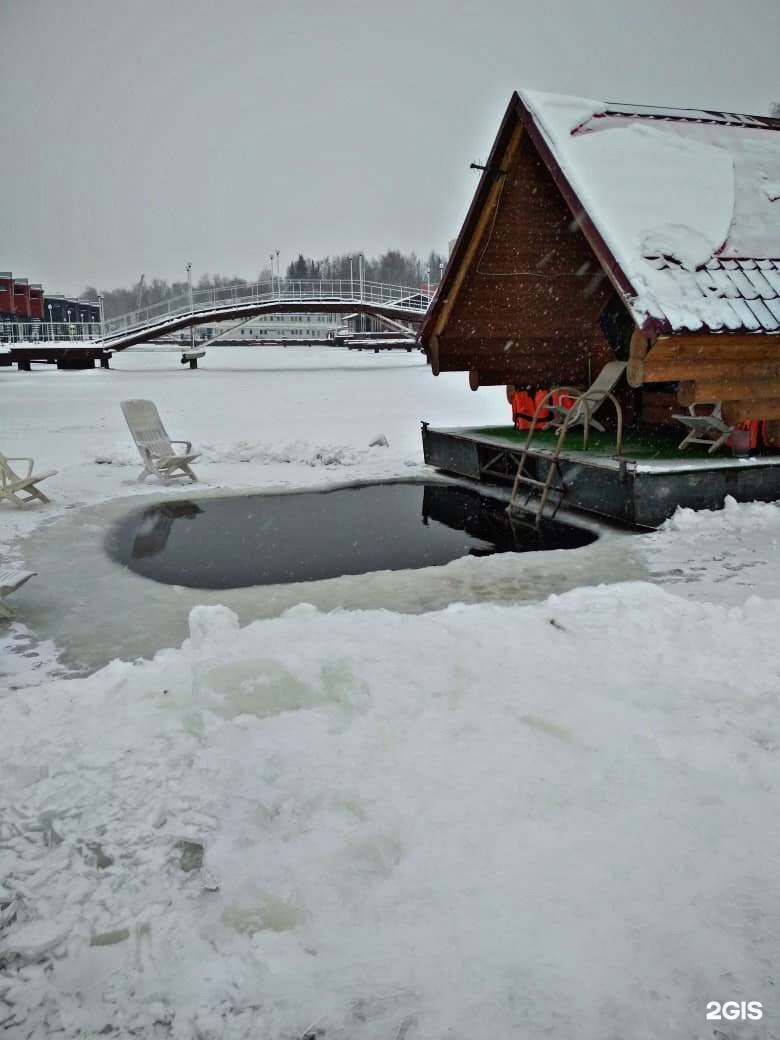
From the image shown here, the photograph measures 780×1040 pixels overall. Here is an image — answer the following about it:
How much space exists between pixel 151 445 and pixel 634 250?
20.5ft

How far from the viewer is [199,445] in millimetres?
12234

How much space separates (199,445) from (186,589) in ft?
22.7

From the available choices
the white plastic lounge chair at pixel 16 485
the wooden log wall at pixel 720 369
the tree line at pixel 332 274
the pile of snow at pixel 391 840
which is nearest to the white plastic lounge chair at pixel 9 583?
the pile of snow at pixel 391 840

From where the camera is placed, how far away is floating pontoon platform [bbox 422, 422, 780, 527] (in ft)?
24.2

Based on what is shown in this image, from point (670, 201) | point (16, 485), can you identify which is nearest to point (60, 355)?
point (16, 485)

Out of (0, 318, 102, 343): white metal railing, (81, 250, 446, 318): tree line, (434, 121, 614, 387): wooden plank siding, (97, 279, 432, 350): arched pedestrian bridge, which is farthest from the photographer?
(81, 250, 446, 318): tree line

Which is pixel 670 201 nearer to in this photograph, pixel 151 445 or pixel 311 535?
pixel 311 535

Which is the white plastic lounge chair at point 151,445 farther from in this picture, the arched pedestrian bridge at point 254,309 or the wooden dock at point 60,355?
the arched pedestrian bridge at point 254,309

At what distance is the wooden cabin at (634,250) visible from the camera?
7.48 meters

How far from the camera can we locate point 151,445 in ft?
33.0

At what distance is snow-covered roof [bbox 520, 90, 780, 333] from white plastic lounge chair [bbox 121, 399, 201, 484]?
213 inches

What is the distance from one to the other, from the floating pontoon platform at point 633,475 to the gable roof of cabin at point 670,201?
1325 millimetres

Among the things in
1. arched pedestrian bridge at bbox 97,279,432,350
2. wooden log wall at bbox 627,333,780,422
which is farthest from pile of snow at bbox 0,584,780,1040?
arched pedestrian bridge at bbox 97,279,432,350

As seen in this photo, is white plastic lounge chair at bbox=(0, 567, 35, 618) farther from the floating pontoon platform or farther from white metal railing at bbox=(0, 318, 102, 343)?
white metal railing at bbox=(0, 318, 102, 343)
